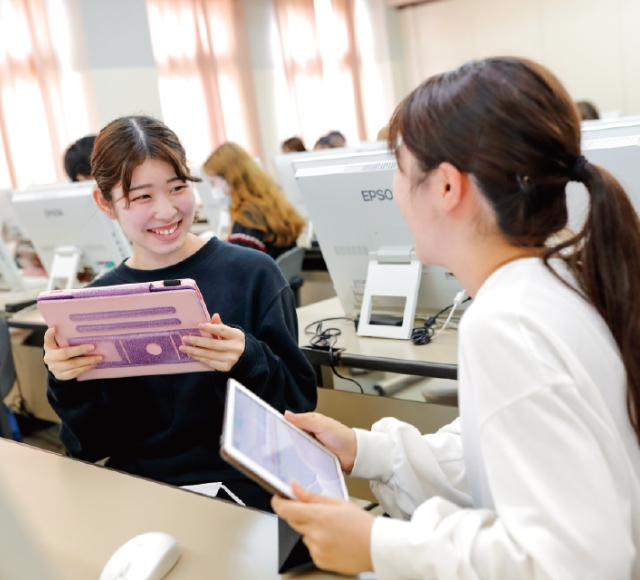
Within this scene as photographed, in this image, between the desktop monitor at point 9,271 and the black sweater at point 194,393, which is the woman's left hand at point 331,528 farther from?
the desktop monitor at point 9,271

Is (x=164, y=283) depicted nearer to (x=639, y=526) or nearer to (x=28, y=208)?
(x=639, y=526)

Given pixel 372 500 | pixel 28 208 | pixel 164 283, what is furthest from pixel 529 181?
pixel 28 208

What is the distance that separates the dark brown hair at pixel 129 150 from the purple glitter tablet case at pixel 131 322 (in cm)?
29

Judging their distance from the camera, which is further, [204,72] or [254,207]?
[204,72]

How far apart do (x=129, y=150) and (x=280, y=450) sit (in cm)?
77

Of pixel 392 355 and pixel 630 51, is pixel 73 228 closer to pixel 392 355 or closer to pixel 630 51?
pixel 392 355

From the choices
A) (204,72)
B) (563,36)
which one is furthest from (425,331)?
(563,36)

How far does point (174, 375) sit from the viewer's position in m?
1.41

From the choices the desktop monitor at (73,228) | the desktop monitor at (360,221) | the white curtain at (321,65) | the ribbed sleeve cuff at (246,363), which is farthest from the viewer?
the white curtain at (321,65)

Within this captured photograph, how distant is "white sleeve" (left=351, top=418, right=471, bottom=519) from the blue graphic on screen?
65mm

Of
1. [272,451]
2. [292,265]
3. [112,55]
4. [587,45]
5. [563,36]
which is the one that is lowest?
[292,265]

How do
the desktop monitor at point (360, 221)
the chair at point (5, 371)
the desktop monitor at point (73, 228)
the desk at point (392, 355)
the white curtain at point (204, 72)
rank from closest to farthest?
the desk at point (392, 355) → the desktop monitor at point (360, 221) → the chair at point (5, 371) → the desktop monitor at point (73, 228) → the white curtain at point (204, 72)

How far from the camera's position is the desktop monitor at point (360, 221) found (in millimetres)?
1796

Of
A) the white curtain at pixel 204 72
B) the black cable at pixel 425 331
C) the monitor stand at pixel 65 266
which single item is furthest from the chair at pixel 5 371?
the white curtain at pixel 204 72
